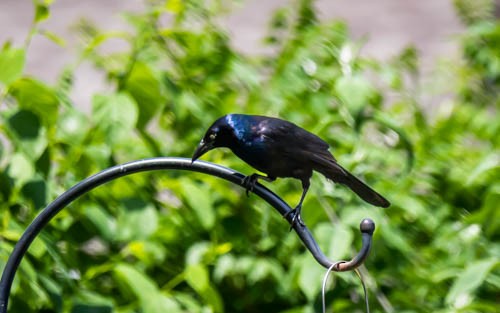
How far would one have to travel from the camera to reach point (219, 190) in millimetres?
3322

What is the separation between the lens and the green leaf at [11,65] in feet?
9.21

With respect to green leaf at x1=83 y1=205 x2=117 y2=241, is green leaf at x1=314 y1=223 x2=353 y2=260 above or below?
below

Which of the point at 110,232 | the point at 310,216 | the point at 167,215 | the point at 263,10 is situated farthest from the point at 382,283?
the point at 263,10

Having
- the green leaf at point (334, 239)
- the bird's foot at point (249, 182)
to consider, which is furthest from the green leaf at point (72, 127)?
the bird's foot at point (249, 182)

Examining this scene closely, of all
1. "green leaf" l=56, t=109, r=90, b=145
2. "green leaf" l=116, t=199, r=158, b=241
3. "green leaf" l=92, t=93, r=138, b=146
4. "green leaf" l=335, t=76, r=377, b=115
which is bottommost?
"green leaf" l=116, t=199, r=158, b=241

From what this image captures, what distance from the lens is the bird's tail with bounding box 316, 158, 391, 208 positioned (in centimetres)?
215

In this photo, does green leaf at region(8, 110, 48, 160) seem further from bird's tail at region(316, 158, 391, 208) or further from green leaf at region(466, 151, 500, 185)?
green leaf at region(466, 151, 500, 185)

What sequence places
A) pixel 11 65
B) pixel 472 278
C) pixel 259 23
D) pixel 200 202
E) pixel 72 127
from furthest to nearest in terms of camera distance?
pixel 259 23 → pixel 72 127 → pixel 200 202 → pixel 472 278 → pixel 11 65

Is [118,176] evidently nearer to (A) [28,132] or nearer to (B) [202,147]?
(B) [202,147]

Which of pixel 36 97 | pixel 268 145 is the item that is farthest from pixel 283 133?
pixel 36 97

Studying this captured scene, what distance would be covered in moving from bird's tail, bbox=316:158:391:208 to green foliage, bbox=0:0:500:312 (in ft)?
2.45

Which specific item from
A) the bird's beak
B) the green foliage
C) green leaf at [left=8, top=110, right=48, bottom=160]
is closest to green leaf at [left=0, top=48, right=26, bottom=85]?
the green foliage

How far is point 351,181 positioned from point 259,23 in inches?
188

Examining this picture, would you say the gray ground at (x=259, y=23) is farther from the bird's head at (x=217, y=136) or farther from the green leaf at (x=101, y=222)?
the bird's head at (x=217, y=136)
